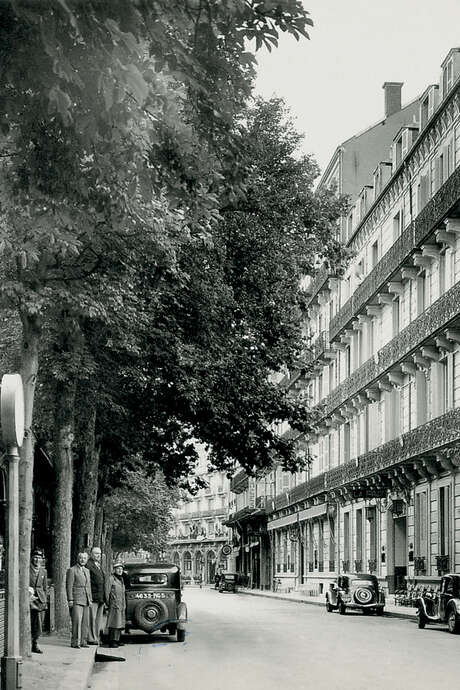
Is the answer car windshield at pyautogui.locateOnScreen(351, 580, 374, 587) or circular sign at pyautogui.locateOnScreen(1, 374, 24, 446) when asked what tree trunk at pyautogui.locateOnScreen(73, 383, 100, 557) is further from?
circular sign at pyautogui.locateOnScreen(1, 374, 24, 446)

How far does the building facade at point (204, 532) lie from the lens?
121 metres

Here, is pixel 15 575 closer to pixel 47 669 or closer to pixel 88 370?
pixel 47 669

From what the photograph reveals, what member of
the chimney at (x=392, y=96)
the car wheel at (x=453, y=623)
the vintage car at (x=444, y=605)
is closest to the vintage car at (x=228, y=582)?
the chimney at (x=392, y=96)

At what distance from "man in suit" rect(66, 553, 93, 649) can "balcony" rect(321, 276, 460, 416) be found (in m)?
14.7

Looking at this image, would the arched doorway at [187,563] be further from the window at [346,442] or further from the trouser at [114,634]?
the trouser at [114,634]

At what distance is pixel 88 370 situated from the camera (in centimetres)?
2009

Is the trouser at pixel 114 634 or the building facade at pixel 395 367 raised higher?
the building facade at pixel 395 367

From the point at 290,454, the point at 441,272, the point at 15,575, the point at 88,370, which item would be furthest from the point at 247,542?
the point at 15,575

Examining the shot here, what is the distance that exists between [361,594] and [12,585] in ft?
91.5

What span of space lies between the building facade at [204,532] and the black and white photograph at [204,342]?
58.1 metres

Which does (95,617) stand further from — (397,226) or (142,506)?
(142,506)

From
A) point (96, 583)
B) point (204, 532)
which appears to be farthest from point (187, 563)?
point (96, 583)

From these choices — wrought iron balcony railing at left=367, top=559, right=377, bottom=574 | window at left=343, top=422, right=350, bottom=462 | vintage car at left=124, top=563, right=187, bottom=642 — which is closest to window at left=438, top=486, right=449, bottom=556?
wrought iron balcony railing at left=367, top=559, right=377, bottom=574

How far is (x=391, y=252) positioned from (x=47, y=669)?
106 ft
